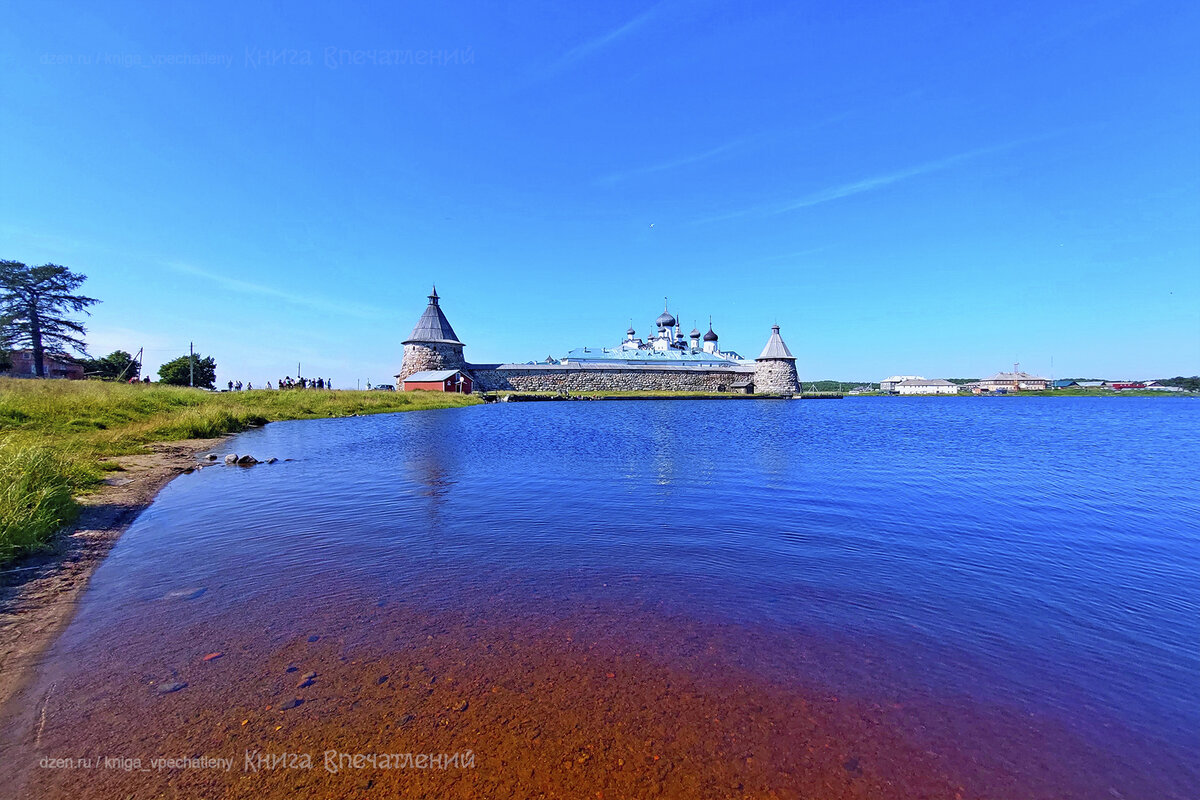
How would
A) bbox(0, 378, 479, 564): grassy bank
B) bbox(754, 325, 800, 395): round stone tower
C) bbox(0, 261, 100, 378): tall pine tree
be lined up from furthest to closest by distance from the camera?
1. bbox(754, 325, 800, 395): round stone tower
2. bbox(0, 261, 100, 378): tall pine tree
3. bbox(0, 378, 479, 564): grassy bank

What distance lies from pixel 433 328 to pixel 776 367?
49545 millimetres

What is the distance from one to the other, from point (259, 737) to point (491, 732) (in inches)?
58.0

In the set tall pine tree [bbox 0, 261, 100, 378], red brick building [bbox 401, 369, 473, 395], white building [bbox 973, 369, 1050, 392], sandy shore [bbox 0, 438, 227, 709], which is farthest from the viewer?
white building [bbox 973, 369, 1050, 392]

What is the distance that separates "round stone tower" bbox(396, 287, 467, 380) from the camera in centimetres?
6556

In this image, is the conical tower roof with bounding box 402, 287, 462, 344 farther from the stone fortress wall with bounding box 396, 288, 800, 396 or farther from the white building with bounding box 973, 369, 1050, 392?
the white building with bounding box 973, 369, 1050, 392

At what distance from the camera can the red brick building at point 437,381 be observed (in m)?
60.1

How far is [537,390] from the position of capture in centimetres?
7556

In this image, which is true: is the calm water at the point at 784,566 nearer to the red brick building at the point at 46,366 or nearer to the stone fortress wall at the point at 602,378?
the red brick building at the point at 46,366

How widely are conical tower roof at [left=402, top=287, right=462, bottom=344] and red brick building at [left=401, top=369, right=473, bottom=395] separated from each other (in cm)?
463

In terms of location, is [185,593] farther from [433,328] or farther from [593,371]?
[593,371]

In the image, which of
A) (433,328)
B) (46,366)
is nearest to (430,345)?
(433,328)

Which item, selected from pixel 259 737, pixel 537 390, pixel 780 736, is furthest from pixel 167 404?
pixel 537 390

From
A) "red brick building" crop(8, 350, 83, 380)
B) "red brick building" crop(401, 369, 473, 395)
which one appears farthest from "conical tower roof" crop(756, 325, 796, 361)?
"red brick building" crop(8, 350, 83, 380)

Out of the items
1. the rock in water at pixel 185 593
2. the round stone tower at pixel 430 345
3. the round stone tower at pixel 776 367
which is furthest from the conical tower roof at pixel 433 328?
the rock in water at pixel 185 593
